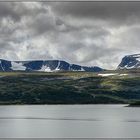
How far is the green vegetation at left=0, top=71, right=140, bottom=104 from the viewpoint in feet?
355

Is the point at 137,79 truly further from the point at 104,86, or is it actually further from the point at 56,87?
the point at 56,87

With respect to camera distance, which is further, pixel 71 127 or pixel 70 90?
pixel 70 90

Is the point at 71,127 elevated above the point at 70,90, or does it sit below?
above

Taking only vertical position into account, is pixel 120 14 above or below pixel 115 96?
above

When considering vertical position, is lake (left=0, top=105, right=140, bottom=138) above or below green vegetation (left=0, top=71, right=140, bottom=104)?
above

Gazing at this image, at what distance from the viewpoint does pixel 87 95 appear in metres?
114

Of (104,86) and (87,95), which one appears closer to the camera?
(87,95)

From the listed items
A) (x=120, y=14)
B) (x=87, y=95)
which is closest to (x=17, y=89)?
(x=87, y=95)

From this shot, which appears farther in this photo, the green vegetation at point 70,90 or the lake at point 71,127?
the green vegetation at point 70,90

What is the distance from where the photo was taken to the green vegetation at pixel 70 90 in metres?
108

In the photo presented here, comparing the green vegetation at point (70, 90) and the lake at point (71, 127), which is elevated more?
the lake at point (71, 127)

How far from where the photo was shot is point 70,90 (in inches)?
4638

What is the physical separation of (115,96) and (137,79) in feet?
82.9

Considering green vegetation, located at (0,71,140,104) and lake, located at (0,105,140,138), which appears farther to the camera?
green vegetation, located at (0,71,140,104)
